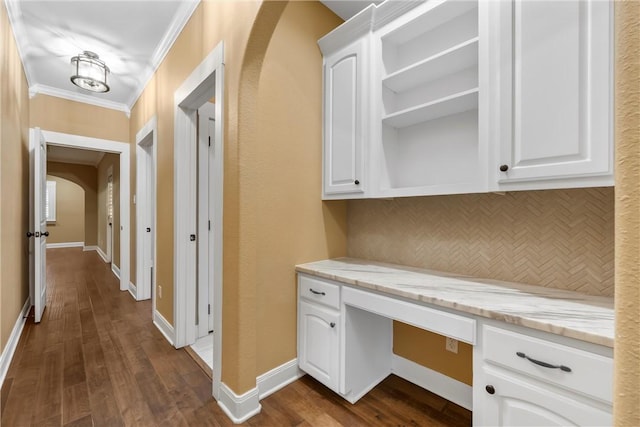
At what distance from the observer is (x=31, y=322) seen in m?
2.91

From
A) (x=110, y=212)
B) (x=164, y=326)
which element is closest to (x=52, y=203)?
(x=110, y=212)

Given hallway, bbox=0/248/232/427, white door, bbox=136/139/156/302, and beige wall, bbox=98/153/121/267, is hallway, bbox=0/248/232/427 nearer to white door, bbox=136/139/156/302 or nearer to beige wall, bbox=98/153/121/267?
white door, bbox=136/139/156/302

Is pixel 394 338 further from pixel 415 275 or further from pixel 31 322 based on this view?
pixel 31 322

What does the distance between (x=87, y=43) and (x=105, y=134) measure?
1.58m

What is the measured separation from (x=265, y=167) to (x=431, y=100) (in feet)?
3.87

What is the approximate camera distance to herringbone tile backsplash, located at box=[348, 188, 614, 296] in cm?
133

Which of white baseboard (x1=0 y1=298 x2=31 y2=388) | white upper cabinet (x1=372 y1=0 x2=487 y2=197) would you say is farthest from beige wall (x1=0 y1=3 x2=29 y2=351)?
white upper cabinet (x1=372 y1=0 x2=487 y2=197)

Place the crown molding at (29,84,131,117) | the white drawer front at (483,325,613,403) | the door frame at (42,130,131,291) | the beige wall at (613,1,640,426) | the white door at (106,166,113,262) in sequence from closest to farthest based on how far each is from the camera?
the beige wall at (613,1,640,426) → the white drawer front at (483,325,613,403) → the crown molding at (29,84,131,117) → the door frame at (42,130,131,291) → the white door at (106,166,113,262)

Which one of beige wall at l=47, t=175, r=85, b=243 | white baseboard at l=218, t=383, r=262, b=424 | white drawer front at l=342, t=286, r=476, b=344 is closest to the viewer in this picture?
white drawer front at l=342, t=286, r=476, b=344

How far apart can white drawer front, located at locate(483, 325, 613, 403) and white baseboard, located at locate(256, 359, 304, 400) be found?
128cm

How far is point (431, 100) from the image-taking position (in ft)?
6.16

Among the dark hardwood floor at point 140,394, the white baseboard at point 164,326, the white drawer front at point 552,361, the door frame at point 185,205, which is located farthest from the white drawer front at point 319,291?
the white baseboard at point 164,326

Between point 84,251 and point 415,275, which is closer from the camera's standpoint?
point 415,275

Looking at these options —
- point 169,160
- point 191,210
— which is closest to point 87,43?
point 169,160
